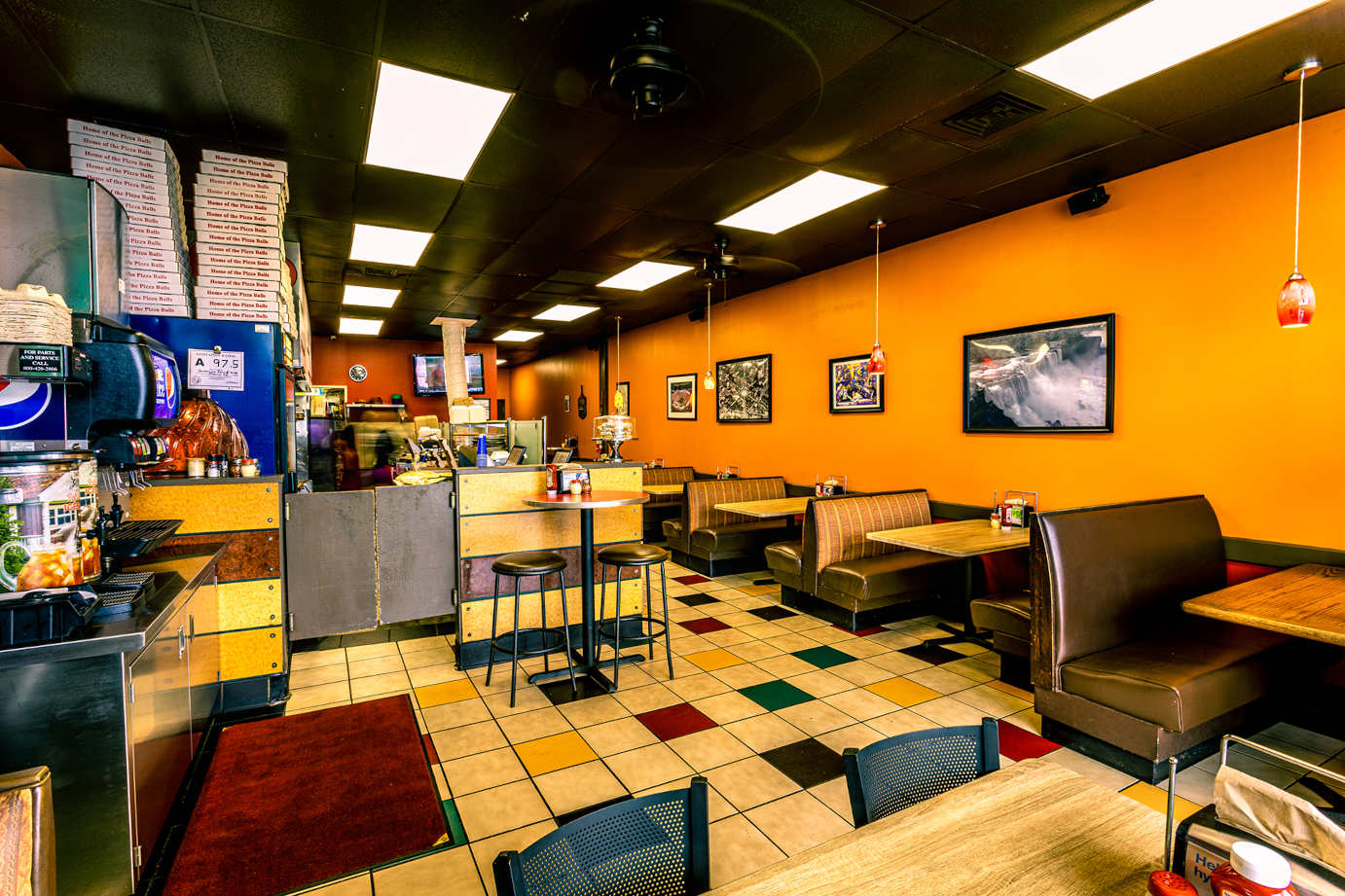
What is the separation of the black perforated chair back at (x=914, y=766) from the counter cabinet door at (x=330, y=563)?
3987 millimetres

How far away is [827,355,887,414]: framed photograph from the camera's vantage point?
6.26 m

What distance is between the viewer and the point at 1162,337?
4156 mm

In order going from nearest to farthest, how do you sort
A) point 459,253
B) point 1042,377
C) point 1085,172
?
1. point 1085,172
2. point 1042,377
3. point 459,253

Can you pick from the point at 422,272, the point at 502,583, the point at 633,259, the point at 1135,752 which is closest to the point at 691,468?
the point at 633,259

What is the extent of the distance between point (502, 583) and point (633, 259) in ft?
11.9

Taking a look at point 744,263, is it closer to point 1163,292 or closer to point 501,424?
point 501,424

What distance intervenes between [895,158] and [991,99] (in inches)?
29.5

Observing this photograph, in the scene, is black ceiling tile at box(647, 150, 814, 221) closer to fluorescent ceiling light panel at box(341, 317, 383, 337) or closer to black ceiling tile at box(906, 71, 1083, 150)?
black ceiling tile at box(906, 71, 1083, 150)

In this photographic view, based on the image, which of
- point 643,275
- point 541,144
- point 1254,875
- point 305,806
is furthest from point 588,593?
point 643,275

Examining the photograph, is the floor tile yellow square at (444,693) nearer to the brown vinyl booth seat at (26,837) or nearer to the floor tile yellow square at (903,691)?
the floor tile yellow square at (903,691)

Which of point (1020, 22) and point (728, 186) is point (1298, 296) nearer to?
point (1020, 22)

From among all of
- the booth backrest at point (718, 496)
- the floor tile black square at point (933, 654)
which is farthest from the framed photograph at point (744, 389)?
the floor tile black square at point (933, 654)

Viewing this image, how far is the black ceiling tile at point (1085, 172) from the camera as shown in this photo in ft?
12.8

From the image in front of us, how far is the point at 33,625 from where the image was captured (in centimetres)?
175
